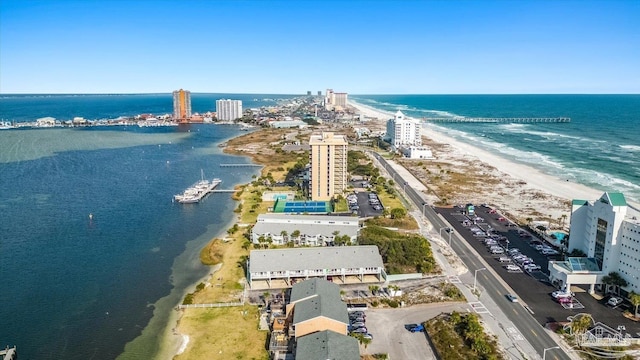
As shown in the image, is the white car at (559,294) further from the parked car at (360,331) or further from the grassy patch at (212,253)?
the grassy patch at (212,253)

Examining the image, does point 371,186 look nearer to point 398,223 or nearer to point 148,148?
point 398,223

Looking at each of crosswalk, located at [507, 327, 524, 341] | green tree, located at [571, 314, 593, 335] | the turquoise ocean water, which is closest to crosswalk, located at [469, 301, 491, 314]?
crosswalk, located at [507, 327, 524, 341]

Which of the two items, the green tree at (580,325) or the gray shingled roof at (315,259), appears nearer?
the green tree at (580,325)

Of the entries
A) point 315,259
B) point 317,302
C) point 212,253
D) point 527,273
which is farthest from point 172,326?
point 527,273

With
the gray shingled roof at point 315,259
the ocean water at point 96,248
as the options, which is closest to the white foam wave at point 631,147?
the ocean water at point 96,248

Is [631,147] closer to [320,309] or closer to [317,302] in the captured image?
[317,302]

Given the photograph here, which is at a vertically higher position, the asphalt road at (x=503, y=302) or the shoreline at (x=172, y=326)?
the asphalt road at (x=503, y=302)
